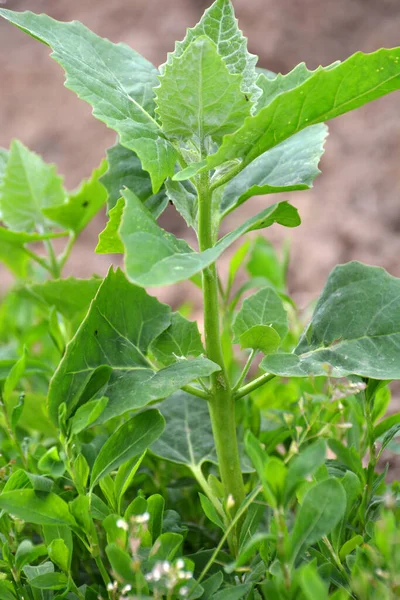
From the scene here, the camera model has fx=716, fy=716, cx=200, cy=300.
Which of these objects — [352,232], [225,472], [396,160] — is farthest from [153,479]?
[396,160]

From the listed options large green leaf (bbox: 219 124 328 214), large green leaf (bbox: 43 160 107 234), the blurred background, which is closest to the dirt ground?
the blurred background

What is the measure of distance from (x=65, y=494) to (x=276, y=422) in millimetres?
291

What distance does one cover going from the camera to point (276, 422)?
2.87 feet

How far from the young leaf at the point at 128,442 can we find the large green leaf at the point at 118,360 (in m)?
0.02

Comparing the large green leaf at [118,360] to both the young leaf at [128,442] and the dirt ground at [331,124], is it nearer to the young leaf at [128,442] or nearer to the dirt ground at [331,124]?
the young leaf at [128,442]

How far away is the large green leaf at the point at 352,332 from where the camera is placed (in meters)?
0.62

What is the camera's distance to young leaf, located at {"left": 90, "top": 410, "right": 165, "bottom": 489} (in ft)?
1.94

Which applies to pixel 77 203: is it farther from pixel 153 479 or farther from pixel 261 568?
pixel 261 568

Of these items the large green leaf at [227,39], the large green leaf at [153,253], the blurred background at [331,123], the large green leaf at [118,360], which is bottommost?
the large green leaf at [118,360]

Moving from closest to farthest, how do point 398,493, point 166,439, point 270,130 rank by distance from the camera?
point 270,130
point 398,493
point 166,439

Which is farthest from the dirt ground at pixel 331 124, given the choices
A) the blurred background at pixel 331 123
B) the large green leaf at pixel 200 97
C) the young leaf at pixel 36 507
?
the young leaf at pixel 36 507

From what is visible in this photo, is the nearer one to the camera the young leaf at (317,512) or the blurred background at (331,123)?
the young leaf at (317,512)

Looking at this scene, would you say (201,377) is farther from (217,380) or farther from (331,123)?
(331,123)

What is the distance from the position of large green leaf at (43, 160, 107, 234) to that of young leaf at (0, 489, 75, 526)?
1.63ft
